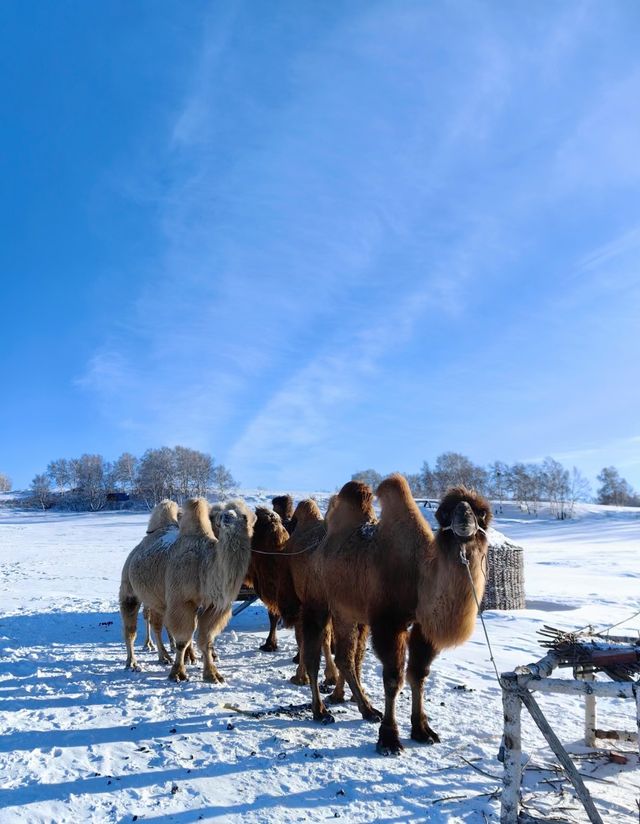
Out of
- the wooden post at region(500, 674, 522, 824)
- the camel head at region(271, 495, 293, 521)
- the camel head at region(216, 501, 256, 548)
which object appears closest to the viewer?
the wooden post at region(500, 674, 522, 824)

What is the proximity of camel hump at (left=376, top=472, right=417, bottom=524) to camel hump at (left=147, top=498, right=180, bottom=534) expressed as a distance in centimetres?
459

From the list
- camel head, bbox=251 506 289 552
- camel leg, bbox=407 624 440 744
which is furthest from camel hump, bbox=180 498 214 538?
A: camel leg, bbox=407 624 440 744

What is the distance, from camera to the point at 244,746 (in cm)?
530

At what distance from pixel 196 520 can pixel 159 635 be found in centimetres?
185

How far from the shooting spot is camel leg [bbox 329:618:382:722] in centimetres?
625

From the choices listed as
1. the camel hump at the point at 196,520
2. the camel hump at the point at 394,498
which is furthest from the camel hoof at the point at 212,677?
the camel hump at the point at 394,498

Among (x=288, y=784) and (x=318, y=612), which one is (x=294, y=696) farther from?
(x=288, y=784)

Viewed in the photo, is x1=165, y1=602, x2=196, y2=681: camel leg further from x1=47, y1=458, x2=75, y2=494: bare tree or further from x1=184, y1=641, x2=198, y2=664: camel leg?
x1=47, y1=458, x2=75, y2=494: bare tree

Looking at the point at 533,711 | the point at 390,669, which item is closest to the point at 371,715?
the point at 390,669

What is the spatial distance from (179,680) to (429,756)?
11.6ft

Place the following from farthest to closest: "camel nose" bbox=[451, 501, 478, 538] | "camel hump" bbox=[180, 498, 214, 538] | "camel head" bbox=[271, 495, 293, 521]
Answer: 1. "camel head" bbox=[271, 495, 293, 521]
2. "camel hump" bbox=[180, 498, 214, 538]
3. "camel nose" bbox=[451, 501, 478, 538]

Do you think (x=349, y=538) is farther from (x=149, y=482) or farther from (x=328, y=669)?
(x=149, y=482)

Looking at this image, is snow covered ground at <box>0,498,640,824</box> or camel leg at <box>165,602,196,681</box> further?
camel leg at <box>165,602,196,681</box>

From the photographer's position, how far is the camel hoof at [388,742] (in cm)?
523
